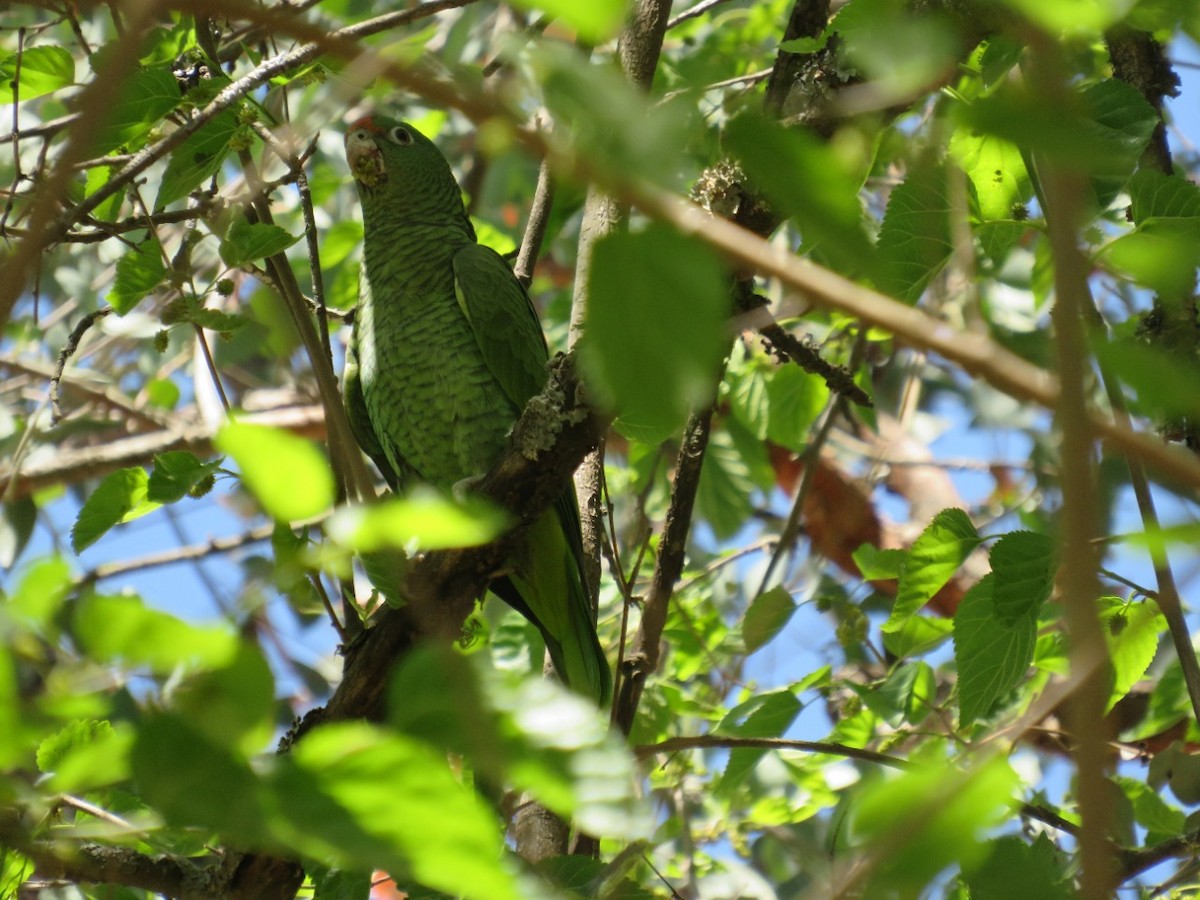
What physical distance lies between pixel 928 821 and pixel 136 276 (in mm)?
1582

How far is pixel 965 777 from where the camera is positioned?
0.65 metres

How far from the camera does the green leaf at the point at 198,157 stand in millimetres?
1861

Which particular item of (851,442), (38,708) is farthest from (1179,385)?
(851,442)

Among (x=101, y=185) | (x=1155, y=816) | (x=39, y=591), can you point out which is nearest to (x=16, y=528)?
(x=101, y=185)

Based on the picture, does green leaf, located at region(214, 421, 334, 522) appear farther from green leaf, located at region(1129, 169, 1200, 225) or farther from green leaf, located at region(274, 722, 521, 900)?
green leaf, located at region(1129, 169, 1200, 225)

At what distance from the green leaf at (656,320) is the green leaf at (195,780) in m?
0.33

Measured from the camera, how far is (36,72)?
197 centimetres

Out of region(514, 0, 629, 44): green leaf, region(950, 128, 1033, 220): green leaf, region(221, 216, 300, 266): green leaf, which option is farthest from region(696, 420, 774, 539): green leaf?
region(514, 0, 629, 44): green leaf

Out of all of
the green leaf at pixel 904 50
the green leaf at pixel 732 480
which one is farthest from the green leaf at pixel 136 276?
the green leaf at pixel 732 480

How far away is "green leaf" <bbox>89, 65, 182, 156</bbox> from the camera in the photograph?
1745 mm

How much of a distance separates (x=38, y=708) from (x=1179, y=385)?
2.56 feet

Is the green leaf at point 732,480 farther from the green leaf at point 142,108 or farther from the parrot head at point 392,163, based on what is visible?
the green leaf at point 142,108

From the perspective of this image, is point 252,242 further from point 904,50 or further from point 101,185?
point 904,50

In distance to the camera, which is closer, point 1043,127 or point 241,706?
point 1043,127
